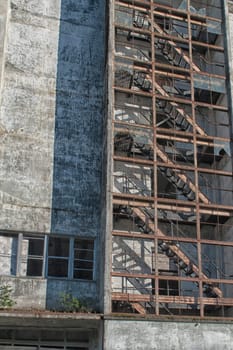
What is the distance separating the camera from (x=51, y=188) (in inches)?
825

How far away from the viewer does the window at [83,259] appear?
66.4 ft

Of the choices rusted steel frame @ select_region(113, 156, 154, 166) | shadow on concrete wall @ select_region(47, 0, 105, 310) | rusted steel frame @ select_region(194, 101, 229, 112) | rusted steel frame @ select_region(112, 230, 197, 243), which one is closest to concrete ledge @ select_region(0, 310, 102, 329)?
shadow on concrete wall @ select_region(47, 0, 105, 310)

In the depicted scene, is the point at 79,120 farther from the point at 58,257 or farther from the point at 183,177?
the point at 58,257

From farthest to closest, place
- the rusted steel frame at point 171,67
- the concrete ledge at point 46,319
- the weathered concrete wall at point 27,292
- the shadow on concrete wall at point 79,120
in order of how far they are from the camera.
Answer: the rusted steel frame at point 171,67 → the shadow on concrete wall at point 79,120 → the weathered concrete wall at point 27,292 → the concrete ledge at point 46,319

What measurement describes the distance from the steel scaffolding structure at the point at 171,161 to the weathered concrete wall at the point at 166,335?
1211 millimetres

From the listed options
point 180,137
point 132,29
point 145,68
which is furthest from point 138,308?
point 132,29

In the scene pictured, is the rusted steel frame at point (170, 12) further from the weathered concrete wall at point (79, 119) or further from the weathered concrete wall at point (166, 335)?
the weathered concrete wall at point (166, 335)

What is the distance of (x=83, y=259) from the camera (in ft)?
67.4

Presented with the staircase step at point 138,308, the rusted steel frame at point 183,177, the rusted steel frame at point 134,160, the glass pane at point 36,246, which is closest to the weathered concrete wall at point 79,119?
the glass pane at point 36,246

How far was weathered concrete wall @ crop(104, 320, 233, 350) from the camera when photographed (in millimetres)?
16797

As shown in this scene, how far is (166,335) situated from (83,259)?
510cm

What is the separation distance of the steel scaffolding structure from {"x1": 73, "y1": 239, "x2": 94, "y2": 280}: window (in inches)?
40.3

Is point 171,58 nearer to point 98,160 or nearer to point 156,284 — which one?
point 98,160

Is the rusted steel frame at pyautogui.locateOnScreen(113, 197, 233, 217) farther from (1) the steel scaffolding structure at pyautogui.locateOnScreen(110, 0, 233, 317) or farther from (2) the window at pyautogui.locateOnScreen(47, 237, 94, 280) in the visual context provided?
(2) the window at pyautogui.locateOnScreen(47, 237, 94, 280)
